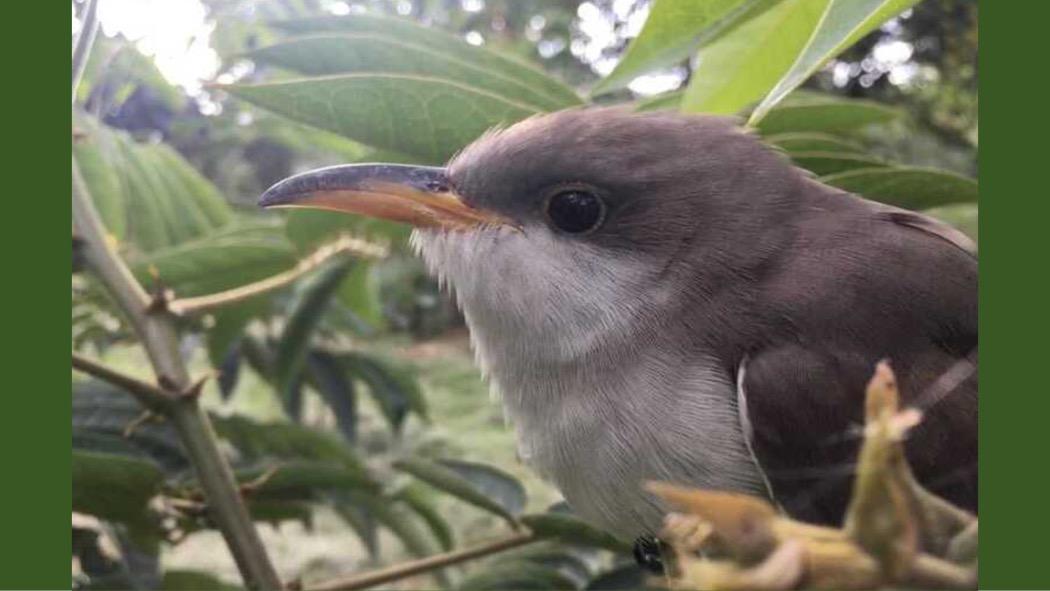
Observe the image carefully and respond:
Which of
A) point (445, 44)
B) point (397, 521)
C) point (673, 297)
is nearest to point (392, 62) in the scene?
point (445, 44)

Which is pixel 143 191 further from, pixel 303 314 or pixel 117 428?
pixel 117 428

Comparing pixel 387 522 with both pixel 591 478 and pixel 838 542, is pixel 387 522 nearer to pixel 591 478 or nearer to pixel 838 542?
pixel 591 478

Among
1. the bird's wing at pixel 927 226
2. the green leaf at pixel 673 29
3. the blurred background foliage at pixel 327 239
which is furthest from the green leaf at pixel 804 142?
the green leaf at pixel 673 29

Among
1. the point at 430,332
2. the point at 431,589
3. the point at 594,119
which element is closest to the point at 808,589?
the point at 594,119

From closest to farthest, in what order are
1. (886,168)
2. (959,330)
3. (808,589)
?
(808,589), (959,330), (886,168)

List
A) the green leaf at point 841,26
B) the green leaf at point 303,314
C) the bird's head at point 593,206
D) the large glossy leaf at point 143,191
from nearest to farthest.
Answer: the green leaf at point 841,26, the bird's head at point 593,206, the large glossy leaf at point 143,191, the green leaf at point 303,314

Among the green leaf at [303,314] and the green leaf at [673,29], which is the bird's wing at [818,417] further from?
the green leaf at [303,314]
